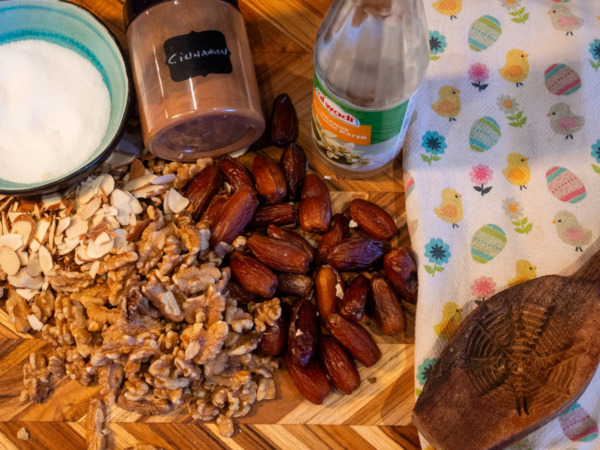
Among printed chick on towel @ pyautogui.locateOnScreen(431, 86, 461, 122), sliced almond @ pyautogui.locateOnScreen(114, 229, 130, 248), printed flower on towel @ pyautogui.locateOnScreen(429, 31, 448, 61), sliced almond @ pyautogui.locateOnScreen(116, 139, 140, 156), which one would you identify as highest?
printed flower on towel @ pyautogui.locateOnScreen(429, 31, 448, 61)

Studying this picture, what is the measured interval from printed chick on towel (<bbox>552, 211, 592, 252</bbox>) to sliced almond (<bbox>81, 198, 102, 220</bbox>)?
2.95ft

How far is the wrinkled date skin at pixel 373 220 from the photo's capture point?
1.03 meters

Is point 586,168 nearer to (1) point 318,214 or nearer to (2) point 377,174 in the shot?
(2) point 377,174

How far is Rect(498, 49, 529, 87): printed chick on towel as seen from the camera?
1.07 m

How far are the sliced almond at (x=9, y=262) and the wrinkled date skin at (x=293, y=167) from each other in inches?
22.0

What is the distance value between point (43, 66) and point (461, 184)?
877 mm

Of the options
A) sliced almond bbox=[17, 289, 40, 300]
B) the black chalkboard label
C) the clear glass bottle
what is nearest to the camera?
the clear glass bottle

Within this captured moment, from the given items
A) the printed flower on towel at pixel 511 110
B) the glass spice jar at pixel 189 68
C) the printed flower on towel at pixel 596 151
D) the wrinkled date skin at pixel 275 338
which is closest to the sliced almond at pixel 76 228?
the glass spice jar at pixel 189 68

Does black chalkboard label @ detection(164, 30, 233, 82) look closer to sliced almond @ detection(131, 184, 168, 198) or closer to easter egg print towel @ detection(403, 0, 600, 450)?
sliced almond @ detection(131, 184, 168, 198)

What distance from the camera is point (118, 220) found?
3.35 ft

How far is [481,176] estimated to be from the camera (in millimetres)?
1037

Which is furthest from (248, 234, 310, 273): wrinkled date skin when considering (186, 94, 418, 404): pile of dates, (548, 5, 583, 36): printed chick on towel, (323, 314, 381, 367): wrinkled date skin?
(548, 5, 583, 36): printed chick on towel

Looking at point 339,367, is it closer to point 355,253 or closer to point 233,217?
point 355,253

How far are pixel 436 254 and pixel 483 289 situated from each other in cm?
11
